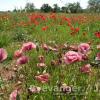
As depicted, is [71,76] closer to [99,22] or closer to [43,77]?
[43,77]

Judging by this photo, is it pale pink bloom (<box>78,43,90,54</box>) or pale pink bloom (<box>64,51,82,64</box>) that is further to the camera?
pale pink bloom (<box>78,43,90,54</box>)

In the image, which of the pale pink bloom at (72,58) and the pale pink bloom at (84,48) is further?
the pale pink bloom at (84,48)

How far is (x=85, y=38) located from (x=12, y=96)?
5.27 meters

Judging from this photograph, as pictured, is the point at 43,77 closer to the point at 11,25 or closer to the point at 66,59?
the point at 66,59

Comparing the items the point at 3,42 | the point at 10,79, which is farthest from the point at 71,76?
the point at 3,42

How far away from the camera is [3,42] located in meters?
6.89

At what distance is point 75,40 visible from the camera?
23.3 ft

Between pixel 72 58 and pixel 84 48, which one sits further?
pixel 84 48

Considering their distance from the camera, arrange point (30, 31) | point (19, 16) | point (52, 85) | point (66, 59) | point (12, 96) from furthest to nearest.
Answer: point (19, 16) < point (30, 31) < point (52, 85) < point (66, 59) < point (12, 96)

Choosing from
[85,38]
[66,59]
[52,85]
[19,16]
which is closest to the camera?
[66,59]

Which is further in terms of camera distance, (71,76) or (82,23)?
(82,23)

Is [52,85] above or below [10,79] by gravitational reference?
above

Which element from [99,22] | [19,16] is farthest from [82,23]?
[19,16]

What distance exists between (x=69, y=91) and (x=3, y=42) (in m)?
4.58
